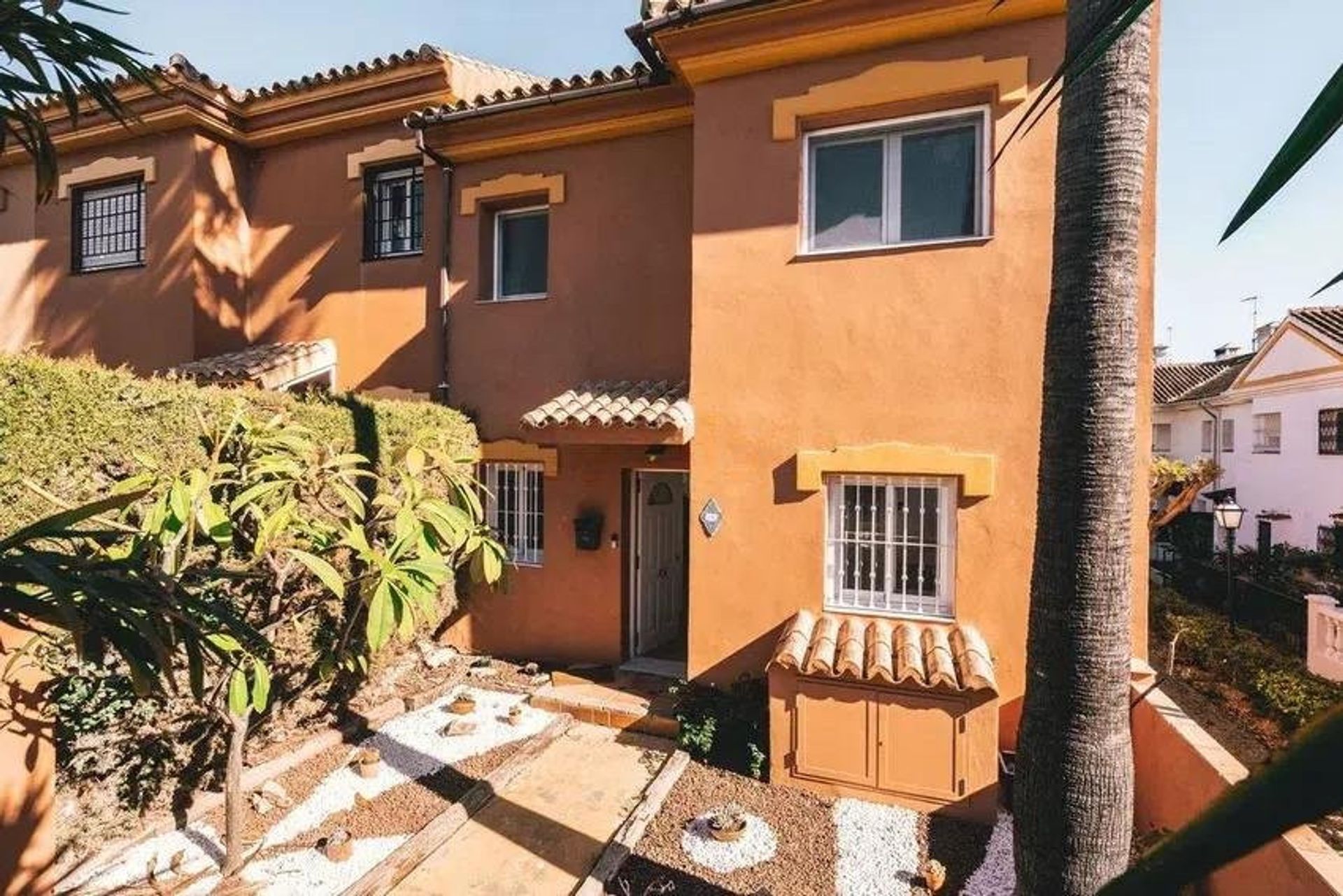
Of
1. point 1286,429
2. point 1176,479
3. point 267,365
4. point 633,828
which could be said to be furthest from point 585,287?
point 1286,429

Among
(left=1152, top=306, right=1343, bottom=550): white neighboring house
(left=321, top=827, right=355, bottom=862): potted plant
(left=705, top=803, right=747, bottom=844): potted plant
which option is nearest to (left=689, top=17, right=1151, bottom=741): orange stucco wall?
(left=705, top=803, right=747, bottom=844): potted plant

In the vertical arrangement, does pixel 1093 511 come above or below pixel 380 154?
below

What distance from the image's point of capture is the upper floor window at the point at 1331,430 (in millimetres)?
18141

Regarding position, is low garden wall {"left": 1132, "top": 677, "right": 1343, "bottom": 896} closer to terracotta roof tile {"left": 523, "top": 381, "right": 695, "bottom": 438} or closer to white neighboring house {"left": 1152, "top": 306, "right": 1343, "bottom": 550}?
terracotta roof tile {"left": 523, "top": 381, "right": 695, "bottom": 438}

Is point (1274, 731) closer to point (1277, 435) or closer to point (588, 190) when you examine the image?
point (588, 190)

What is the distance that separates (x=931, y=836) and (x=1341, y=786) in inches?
263

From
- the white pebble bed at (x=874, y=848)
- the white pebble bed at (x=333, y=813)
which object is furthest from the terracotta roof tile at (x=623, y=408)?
the white pebble bed at (x=874, y=848)

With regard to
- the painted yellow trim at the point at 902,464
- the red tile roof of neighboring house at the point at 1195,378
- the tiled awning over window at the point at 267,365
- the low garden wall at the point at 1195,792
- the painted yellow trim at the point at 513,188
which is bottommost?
the low garden wall at the point at 1195,792

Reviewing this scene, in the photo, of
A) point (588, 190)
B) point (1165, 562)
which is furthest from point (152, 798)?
point (1165, 562)

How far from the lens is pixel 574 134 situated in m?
9.78

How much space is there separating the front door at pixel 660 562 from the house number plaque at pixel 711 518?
81.3 inches

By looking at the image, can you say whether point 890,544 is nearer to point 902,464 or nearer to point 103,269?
point 902,464

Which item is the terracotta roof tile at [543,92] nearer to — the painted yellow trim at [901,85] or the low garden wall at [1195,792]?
the painted yellow trim at [901,85]

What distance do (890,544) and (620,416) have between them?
143 inches
